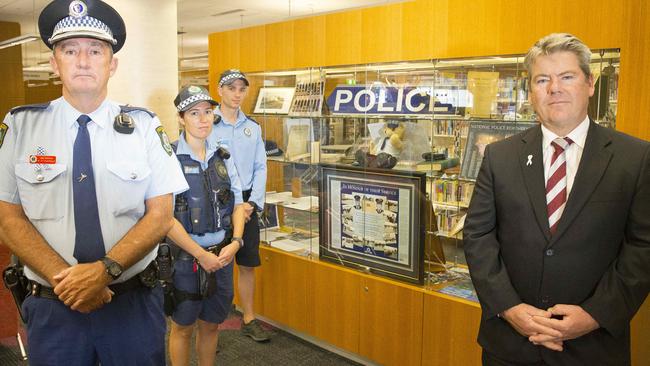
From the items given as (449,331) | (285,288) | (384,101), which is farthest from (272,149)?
(449,331)

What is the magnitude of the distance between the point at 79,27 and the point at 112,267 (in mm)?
864

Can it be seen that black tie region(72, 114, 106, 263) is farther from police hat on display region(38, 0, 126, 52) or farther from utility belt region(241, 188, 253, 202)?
utility belt region(241, 188, 253, 202)

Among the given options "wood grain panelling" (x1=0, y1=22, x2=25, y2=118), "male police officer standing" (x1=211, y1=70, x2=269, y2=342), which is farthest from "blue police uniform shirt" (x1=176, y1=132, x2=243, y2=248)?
"wood grain panelling" (x1=0, y1=22, x2=25, y2=118)

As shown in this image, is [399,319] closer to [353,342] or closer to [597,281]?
[353,342]

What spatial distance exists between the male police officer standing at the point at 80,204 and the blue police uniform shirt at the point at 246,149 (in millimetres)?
2028

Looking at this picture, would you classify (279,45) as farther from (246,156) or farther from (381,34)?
(381,34)

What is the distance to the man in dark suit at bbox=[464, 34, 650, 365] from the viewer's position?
6.13ft

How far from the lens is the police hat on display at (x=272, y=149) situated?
178 inches

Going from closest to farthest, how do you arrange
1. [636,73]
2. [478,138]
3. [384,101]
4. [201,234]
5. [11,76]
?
[636,73] < [201,234] < [478,138] < [384,101] < [11,76]

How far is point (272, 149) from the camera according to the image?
4.58 metres

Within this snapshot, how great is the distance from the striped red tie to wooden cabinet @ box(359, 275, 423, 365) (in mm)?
1460

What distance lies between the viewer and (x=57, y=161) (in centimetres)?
193

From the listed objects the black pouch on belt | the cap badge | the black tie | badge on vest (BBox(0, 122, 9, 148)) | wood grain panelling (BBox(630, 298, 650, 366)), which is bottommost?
wood grain panelling (BBox(630, 298, 650, 366))

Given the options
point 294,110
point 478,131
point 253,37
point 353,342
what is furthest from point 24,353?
point 478,131
